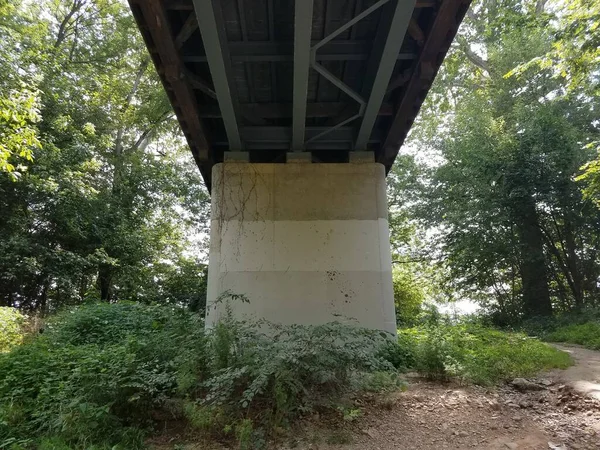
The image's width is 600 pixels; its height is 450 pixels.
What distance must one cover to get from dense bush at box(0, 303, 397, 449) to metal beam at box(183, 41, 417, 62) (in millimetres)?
3712

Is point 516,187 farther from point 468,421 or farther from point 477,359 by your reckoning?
point 468,421

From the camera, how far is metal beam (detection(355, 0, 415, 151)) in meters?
4.26

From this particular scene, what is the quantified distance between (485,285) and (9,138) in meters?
16.1

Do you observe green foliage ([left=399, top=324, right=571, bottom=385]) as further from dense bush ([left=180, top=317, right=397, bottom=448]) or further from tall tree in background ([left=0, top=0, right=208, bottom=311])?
tall tree in background ([left=0, top=0, right=208, bottom=311])

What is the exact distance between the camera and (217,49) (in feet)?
15.6

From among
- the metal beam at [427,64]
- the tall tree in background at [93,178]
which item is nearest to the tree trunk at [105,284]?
the tall tree in background at [93,178]

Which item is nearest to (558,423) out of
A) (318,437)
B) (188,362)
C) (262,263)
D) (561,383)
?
(561,383)

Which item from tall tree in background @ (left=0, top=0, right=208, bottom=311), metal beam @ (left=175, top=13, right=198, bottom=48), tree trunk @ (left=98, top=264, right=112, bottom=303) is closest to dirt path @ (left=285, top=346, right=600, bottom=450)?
metal beam @ (left=175, top=13, right=198, bottom=48)

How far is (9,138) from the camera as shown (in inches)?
334

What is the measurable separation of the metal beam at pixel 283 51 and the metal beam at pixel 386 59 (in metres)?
0.30

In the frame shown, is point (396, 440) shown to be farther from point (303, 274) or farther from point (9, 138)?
point (9, 138)

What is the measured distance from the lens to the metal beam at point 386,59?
4.26 metres

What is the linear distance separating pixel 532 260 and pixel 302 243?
406 inches

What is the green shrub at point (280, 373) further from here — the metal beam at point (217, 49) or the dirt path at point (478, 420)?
the metal beam at point (217, 49)
